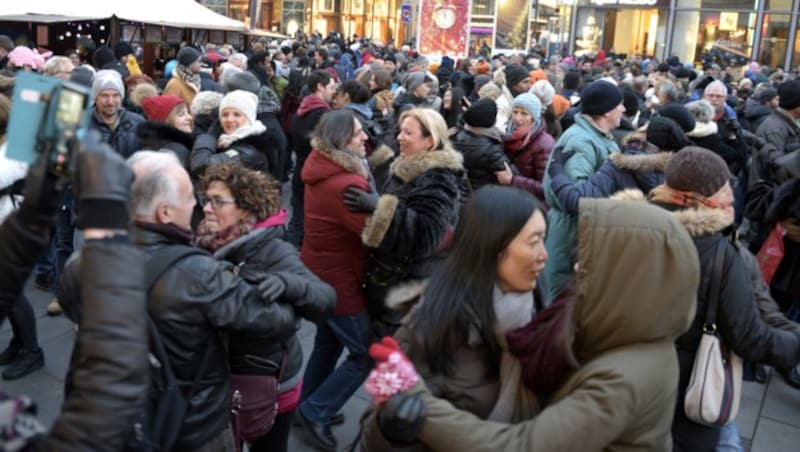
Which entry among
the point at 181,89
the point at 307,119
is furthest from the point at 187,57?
the point at 307,119

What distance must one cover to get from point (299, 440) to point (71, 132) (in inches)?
124

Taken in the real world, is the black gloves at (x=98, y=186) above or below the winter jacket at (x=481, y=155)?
above

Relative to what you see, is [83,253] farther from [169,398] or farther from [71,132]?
[169,398]

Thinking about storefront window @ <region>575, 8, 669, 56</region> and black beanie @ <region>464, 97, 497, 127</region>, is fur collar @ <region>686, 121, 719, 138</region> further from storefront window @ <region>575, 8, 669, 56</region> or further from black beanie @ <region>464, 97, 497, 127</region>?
storefront window @ <region>575, 8, 669, 56</region>

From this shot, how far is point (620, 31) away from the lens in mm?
28531

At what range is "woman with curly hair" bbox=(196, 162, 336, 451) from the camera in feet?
9.11

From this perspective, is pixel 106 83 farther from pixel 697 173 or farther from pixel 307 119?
pixel 697 173

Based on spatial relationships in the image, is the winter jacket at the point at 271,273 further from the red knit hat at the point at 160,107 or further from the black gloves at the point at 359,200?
the red knit hat at the point at 160,107

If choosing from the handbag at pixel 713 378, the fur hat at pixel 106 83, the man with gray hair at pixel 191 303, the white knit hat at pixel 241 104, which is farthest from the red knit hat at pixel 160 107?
the handbag at pixel 713 378

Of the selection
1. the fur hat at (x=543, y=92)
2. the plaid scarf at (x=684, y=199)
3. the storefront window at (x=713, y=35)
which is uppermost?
the storefront window at (x=713, y=35)

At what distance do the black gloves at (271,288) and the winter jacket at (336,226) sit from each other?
4.14ft

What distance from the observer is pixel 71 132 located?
4.77 feet

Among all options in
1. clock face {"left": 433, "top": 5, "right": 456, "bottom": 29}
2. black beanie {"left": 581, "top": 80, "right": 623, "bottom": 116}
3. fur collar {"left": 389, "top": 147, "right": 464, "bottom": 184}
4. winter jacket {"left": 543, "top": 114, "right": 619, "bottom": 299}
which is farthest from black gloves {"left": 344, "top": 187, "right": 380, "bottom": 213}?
clock face {"left": 433, "top": 5, "right": 456, "bottom": 29}

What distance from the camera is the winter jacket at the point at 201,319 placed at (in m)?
2.31
